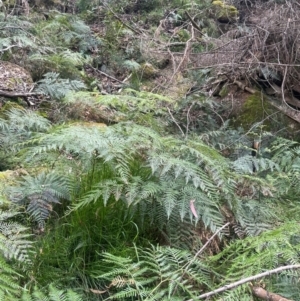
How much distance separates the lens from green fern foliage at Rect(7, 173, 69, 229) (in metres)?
1.90

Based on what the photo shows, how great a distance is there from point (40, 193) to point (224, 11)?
7512 millimetres

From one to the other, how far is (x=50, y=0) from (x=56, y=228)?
7.87 metres

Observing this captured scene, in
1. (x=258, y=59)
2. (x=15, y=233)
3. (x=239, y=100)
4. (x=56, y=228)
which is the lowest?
(x=239, y=100)

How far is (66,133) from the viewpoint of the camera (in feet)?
6.78

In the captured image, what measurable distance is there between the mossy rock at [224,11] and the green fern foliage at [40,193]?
680cm

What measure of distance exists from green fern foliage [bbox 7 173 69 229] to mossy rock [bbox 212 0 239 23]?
6.80m

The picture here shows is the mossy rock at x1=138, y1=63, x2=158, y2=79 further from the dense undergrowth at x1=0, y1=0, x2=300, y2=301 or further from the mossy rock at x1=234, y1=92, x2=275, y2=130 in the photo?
the dense undergrowth at x1=0, y1=0, x2=300, y2=301

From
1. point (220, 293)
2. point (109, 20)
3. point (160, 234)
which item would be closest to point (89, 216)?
point (160, 234)

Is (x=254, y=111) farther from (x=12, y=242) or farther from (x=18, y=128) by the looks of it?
(x=12, y=242)

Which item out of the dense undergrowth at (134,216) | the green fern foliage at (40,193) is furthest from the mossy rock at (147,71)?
the green fern foliage at (40,193)

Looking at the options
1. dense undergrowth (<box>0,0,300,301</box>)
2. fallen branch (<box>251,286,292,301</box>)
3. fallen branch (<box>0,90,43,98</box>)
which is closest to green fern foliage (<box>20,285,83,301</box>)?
dense undergrowth (<box>0,0,300,301</box>)

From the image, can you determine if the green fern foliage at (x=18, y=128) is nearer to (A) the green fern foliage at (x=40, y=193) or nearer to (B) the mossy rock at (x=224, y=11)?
(A) the green fern foliage at (x=40, y=193)

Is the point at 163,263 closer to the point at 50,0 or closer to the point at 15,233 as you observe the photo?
the point at 15,233

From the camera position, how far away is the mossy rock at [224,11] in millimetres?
8170
